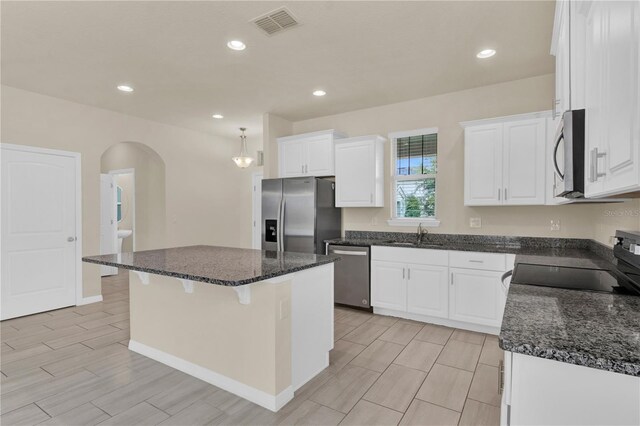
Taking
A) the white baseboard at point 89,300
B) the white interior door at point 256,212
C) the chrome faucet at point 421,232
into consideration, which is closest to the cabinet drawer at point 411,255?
the chrome faucet at point 421,232

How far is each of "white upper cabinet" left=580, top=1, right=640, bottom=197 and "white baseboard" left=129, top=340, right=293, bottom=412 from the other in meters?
2.01

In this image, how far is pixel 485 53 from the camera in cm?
313

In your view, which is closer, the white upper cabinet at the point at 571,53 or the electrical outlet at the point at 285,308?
the white upper cabinet at the point at 571,53

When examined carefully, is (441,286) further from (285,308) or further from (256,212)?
(256,212)

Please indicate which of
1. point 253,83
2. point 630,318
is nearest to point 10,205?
point 253,83

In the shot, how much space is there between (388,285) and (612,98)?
Result: 3.31 m

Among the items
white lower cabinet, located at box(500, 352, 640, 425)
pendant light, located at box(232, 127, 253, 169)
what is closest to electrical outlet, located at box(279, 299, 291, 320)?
white lower cabinet, located at box(500, 352, 640, 425)

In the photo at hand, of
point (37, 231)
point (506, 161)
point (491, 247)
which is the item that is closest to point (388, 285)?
point (491, 247)

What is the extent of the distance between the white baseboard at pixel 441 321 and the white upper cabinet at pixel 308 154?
1.92m

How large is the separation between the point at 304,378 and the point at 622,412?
6.55ft

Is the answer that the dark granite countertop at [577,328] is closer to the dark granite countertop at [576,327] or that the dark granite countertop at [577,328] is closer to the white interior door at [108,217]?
the dark granite countertop at [576,327]

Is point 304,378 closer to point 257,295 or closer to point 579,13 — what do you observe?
point 257,295

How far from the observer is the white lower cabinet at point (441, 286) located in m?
3.42

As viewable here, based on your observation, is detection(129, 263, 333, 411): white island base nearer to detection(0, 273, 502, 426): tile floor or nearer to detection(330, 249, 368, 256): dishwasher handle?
detection(0, 273, 502, 426): tile floor
